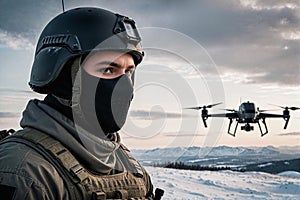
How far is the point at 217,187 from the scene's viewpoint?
13055mm

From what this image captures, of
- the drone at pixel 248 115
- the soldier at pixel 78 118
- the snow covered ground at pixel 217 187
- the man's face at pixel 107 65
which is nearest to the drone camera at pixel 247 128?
the drone at pixel 248 115

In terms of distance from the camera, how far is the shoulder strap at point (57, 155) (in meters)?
1.83

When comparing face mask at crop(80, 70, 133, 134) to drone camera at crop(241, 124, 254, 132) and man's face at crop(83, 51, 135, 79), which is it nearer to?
man's face at crop(83, 51, 135, 79)

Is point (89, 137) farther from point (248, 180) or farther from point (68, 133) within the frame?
point (248, 180)

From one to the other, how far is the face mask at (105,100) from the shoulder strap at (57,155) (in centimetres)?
28

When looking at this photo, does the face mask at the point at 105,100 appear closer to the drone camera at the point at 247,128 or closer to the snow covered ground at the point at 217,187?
the snow covered ground at the point at 217,187

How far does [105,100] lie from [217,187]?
37.5ft

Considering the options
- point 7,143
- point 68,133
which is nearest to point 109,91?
point 68,133

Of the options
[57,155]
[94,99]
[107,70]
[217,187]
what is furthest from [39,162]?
[217,187]

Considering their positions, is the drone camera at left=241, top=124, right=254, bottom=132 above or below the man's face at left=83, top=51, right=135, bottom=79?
below

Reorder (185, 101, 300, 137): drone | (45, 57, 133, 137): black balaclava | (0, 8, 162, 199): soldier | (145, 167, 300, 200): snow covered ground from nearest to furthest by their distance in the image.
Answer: (0, 8, 162, 199): soldier → (45, 57, 133, 137): black balaclava → (145, 167, 300, 200): snow covered ground → (185, 101, 300, 137): drone

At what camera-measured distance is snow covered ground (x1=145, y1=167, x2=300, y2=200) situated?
1148cm

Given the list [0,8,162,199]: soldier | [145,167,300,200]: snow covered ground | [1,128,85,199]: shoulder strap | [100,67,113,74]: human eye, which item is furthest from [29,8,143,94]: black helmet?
[145,167,300,200]: snow covered ground

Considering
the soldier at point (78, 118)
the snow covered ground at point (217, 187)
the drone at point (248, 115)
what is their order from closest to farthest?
the soldier at point (78, 118) → the snow covered ground at point (217, 187) → the drone at point (248, 115)
